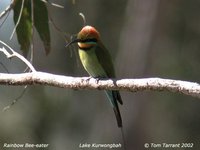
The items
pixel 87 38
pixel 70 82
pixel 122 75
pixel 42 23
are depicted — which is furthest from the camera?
pixel 122 75

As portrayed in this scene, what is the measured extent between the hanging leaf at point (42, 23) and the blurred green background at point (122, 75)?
2889 millimetres

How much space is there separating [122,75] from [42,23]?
3091 mm

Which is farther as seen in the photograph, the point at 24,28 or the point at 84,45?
the point at 84,45

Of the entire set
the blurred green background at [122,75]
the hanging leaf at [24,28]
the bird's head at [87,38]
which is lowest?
the blurred green background at [122,75]

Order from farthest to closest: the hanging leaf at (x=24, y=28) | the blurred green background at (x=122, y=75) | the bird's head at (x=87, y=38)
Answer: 1. the blurred green background at (x=122, y=75)
2. the bird's head at (x=87, y=38)
3. the hanging leaf at (x=24, y=28)

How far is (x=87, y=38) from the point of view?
2.91 metres

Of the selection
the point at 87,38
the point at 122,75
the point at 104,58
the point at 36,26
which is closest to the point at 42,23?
the point at 36,26

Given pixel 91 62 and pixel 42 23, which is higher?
pixel 42 23

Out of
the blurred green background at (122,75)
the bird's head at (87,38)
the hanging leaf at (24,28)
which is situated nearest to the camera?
the hanging leaf at (24,28)

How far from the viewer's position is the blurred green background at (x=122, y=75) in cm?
578

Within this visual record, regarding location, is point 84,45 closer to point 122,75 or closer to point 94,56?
point 94,56

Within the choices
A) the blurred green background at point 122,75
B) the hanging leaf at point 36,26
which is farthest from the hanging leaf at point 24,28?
the blurred green background at point 122,75

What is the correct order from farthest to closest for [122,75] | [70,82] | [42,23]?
1. [122,75]
2. [42,23]
3. [70,82]

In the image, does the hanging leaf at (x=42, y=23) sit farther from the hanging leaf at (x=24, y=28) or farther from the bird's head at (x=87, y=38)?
the bird's head at (x=87, y=38)
